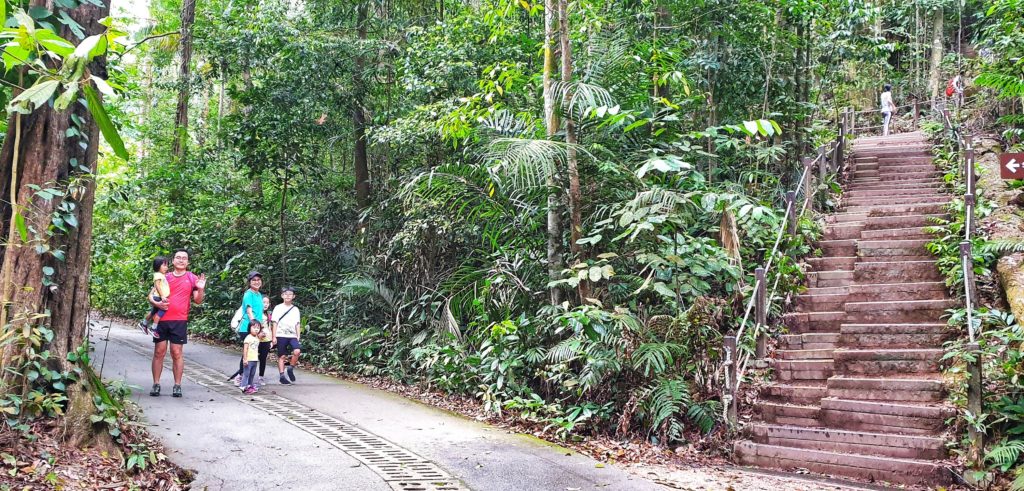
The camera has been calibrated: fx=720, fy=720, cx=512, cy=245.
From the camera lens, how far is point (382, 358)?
11.5 metres

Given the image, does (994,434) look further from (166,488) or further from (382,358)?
(382,358)

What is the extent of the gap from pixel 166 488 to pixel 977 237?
941cm

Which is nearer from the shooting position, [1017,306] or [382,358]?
[1017,306]

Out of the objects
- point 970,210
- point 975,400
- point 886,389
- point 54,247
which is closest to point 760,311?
point 886,389

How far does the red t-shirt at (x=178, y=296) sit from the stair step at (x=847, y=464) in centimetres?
600

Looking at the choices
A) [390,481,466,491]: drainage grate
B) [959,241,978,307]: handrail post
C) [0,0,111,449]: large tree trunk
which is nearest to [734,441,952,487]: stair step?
[959,241,978,307]: handrail post

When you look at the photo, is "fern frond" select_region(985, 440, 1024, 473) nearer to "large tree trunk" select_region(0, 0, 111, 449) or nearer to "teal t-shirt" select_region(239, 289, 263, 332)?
"large tree trunk" select_region(0, 0, 111, 449)

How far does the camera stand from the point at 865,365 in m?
7.43

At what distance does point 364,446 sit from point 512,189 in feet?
12.5

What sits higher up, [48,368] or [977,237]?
[977,237]

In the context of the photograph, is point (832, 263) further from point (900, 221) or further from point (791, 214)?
point (900, 221)

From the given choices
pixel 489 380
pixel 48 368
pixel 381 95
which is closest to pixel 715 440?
pixel 489 380

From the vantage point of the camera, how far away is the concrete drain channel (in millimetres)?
5422

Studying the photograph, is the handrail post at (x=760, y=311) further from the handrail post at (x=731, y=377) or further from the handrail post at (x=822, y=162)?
the handrail post at (x=822, y=162)
